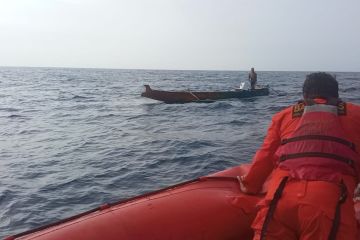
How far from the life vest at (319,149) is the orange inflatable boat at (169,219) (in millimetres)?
930

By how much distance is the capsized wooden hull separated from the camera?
317 centimetres

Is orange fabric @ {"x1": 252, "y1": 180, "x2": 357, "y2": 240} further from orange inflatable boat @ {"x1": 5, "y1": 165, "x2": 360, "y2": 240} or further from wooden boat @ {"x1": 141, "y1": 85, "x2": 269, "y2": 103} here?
wooden boat @ {"x1": 141, "y1": 85, "x2": 269, "y2": 103}

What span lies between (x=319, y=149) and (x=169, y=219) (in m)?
1.35

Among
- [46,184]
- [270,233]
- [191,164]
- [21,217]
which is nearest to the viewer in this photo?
[270,233]

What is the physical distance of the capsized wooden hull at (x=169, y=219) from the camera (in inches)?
125

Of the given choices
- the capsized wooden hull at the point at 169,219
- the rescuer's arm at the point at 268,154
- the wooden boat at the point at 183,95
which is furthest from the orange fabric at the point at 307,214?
the wooden boat at the point at 183,95

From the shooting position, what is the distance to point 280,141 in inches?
113

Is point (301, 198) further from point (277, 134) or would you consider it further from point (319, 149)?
point (277, 134)

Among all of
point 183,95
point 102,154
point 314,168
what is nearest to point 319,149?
point 314,168

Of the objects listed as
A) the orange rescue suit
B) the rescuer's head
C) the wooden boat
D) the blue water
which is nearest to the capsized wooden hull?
the orange rescue suit

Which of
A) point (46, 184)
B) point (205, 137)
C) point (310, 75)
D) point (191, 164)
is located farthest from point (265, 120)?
point (310, 75)

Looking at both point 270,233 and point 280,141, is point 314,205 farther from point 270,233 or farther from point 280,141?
point 280,141

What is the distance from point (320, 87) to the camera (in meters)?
2.81

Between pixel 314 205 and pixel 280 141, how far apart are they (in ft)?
1.94
